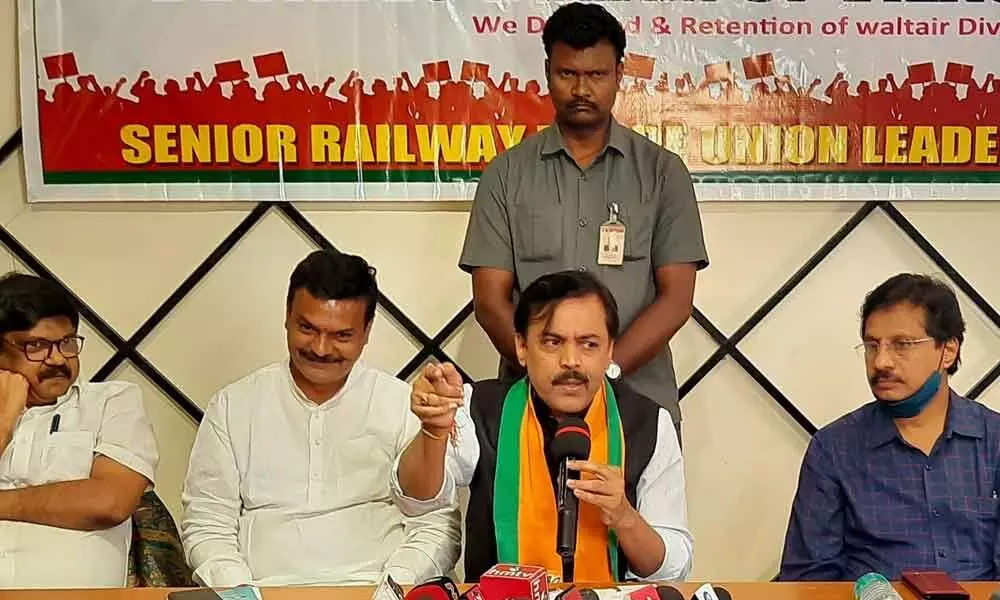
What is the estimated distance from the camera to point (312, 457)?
172 centimetres

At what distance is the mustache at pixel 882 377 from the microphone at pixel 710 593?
21.0 inches

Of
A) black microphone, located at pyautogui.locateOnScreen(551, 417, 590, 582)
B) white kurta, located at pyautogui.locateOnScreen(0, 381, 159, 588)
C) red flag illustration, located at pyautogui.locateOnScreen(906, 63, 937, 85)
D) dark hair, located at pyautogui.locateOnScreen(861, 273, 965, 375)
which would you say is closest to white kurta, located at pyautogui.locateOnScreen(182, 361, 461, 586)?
white kurta, located at pyautogui.locateOnScreen(0, 381, 159, 588)

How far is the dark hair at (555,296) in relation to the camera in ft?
4.91

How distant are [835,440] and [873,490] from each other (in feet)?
0.29

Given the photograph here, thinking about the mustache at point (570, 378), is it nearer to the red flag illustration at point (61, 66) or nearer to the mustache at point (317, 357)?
the mustache at point (317, 357)

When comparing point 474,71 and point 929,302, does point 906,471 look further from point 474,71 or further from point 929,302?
point 474,71

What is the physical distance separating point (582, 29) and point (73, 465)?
3.44 feet

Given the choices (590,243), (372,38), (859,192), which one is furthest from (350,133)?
(859,192)

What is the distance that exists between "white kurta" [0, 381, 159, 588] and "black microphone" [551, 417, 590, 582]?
70 centimetres

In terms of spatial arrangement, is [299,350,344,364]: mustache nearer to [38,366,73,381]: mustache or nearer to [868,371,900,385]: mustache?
[38,366,73,381]: mustache

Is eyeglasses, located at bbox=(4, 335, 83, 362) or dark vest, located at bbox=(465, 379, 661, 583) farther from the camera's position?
eyeglasses, located at bbox=(4, 335, 83, 362)

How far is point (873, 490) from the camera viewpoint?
164cm

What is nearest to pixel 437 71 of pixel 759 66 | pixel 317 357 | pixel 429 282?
pixel 429 282

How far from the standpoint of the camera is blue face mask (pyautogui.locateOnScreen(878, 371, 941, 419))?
1640mm
